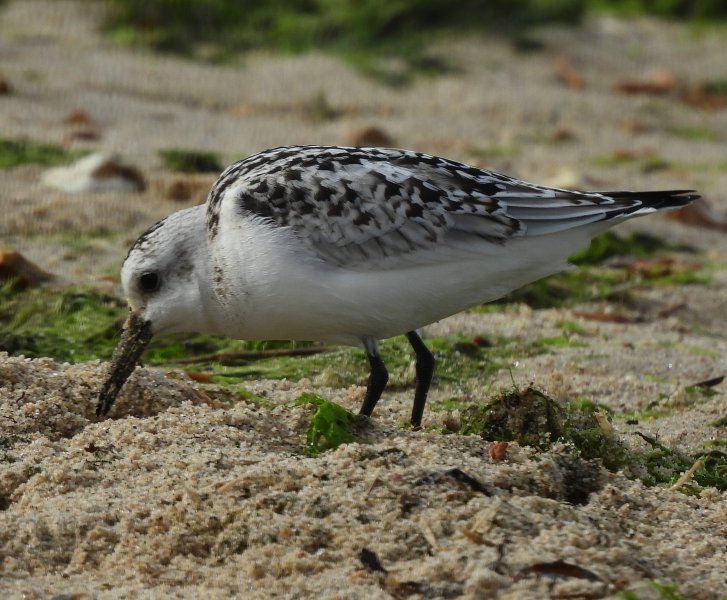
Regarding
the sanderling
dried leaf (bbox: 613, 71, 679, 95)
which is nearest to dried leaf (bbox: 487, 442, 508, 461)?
the sanderling

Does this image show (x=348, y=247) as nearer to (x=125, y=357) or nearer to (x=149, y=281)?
(x=149, y=281)

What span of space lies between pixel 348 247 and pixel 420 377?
70 centimetres

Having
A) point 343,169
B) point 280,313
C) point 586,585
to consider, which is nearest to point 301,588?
point 586,585

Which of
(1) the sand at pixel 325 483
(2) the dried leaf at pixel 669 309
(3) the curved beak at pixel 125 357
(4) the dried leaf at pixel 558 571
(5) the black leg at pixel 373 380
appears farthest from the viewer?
(2) the dried leaf at pixel 669 309

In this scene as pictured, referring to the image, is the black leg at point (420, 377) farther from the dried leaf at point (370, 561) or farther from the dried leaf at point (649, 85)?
the dried leaf at point (649, 85)

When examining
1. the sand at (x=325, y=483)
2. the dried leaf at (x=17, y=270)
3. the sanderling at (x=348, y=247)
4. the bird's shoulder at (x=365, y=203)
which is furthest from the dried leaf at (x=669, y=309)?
the dried leaf at (x=17, y=270)

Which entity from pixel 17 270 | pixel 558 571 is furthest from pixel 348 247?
pixel 17 270

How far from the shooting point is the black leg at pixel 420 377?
15.8ft

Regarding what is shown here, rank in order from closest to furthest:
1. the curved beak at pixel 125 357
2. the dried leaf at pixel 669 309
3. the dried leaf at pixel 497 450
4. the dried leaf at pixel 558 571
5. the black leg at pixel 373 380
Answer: the dried leaf at pixel 558 571 < the dried leaf at pixel 497 450 < the curved beak at pixel 125 357 < the black leg at pixel 373 380 < the dried leaf at pixel 669 309

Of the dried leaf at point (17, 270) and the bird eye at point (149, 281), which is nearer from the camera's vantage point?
the bird eye at point (149, 281)

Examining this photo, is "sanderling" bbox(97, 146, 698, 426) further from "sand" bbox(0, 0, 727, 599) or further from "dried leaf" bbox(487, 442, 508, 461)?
"dried leaf" bbox(487, 442, 508, 461)

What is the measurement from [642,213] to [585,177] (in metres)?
4.06

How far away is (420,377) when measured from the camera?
16.2ft

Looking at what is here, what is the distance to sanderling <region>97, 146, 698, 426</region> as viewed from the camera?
4.48 meters
